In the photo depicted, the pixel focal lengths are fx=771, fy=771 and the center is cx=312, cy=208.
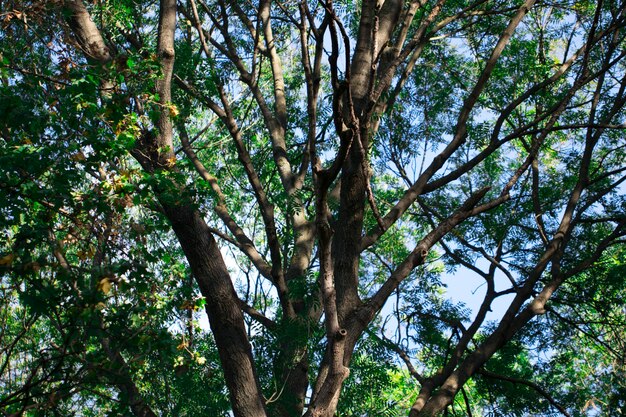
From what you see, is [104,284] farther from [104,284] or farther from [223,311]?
[223,311]

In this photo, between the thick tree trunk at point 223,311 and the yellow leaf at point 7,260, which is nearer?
the yellow leaf at point 7,260

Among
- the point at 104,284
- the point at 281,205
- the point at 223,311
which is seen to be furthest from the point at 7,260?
the point at 281,205

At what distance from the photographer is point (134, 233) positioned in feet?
15.4

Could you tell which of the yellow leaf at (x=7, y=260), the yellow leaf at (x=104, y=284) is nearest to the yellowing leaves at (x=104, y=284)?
the yellow leaf at (x=104, y=284)

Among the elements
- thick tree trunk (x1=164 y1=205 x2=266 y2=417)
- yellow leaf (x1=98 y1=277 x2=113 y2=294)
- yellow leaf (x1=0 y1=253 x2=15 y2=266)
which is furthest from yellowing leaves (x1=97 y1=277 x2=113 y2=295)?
thick tree trunk (x1=164 y1=205 x2=266 y2=417)

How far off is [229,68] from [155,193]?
378cm

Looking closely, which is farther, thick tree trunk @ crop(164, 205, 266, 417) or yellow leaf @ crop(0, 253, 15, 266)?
thick tree trunk @ crop(164, 205, 266, 417)

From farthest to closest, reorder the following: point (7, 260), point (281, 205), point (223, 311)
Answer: point (281, 205) → point (223, 311) → point (7, 260)

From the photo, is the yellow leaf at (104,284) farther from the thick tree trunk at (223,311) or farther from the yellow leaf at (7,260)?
the thick tree trunk at (223,311)

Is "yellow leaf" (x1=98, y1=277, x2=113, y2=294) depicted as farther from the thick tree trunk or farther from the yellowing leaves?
the thick tree trunk

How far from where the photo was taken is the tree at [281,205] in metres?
4.32

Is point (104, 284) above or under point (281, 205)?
under

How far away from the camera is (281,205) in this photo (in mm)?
8156

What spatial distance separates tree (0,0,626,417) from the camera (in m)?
4.32
